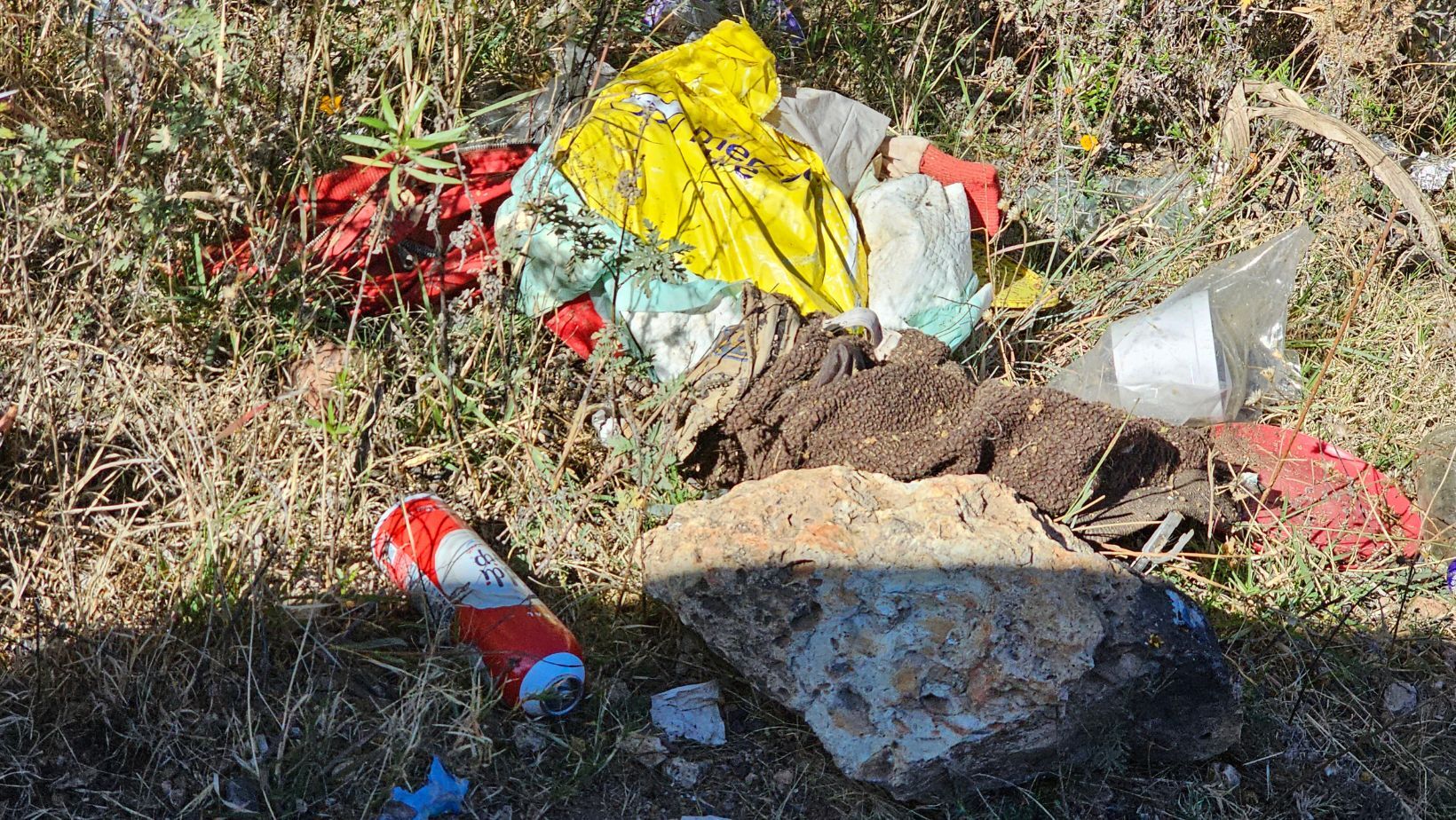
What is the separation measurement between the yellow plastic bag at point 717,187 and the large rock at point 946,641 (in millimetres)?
782

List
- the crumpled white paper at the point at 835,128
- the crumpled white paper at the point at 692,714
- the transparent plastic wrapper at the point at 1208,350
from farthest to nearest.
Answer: the crumpled white paper at the point at 835,128 → the transparent plastic wrapper at the point at 1208,350 → the crumpled white paper at the point at 692,714

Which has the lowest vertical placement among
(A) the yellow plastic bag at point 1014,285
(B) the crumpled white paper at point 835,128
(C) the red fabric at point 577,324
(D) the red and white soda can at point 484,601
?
(D) the red and white soda can at point 484,601

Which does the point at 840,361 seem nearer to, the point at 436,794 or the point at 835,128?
the point at 835,128

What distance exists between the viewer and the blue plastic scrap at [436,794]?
5.74ft

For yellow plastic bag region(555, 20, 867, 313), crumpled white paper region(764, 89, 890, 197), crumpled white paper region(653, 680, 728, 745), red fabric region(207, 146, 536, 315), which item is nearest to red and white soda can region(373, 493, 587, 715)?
crumpled white paper region(653, 680, 728, 745)

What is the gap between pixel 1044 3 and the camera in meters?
3.48

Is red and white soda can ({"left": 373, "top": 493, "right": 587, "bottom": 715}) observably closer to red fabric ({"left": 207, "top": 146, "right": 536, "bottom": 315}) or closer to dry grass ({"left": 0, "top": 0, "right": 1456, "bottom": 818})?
dry grass ({"left": 0, "top": 0, "right": 1456, "bottom": 818})

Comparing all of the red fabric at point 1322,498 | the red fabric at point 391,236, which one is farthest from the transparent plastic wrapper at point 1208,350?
the red fabric at point 391,236

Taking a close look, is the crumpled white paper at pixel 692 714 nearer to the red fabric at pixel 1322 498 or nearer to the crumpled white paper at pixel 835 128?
the red fabric at pixel 1322 498

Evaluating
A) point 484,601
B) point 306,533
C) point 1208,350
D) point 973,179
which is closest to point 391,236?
point 306,533

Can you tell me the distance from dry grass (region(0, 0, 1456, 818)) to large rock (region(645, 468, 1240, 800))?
0.09m

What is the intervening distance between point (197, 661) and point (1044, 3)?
2.98 metres

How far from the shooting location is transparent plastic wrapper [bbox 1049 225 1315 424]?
8.93ft

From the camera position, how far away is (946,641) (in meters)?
1.90
